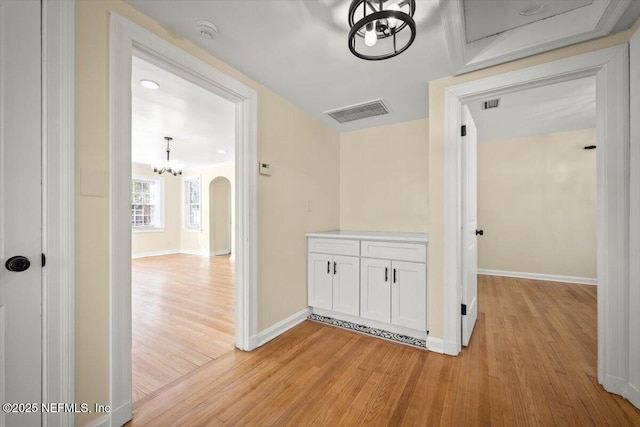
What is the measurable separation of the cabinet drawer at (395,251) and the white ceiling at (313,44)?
1501 mm

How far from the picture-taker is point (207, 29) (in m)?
1.70

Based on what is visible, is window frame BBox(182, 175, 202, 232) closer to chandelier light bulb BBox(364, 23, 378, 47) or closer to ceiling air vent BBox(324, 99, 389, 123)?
ceiling air vent BBox(324, 99, 389, 123)

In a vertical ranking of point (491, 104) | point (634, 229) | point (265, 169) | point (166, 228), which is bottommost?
point (166, 228)

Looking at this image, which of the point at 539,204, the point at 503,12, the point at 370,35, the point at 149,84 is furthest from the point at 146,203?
the point at 539,204

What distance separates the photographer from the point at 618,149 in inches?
65.9

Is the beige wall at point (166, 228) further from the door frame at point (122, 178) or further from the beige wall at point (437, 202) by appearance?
the beige wall at point (437, 202)

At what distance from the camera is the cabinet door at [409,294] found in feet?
7.70

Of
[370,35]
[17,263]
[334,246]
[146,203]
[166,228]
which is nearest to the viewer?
[17,263]

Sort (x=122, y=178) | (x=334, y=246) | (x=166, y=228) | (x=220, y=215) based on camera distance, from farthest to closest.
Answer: (x=220, y=215)
(x=166, y=228)
(x=334, y=246)
(x=122, y=178)

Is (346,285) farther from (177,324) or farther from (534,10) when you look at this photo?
(534,10)

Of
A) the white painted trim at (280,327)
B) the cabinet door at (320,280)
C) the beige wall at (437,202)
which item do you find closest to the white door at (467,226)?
the beige wall at (437,202)

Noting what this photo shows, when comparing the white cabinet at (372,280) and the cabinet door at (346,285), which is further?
the cabinet door at (346,285)

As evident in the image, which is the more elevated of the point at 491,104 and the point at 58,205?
the point at 491,104

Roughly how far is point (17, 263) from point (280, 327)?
1959 millimetres
